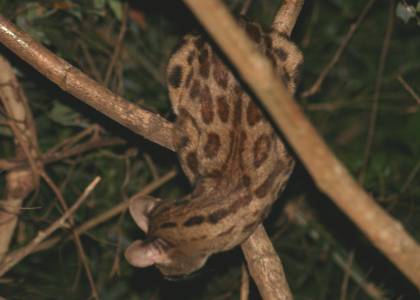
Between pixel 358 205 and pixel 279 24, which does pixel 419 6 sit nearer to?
pixel 279 24

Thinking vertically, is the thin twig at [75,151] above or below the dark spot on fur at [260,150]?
below

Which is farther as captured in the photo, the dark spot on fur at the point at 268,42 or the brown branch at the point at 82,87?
the dark spot on fur at the point at 268,42

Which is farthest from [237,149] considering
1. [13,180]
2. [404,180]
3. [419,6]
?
[404,180]

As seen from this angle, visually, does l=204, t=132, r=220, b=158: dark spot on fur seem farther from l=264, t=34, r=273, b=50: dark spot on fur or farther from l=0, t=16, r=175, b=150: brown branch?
l=264, t=34, r=273, b=50: dark spot on fur

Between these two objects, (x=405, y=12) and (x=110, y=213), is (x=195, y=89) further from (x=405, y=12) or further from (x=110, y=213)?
(x=110, y=213)

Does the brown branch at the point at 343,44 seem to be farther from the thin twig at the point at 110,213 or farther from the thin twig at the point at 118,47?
the thin twig at the point at 118,47

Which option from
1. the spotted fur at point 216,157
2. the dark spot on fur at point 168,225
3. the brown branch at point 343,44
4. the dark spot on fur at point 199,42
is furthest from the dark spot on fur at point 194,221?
the brown branch at point 343,44

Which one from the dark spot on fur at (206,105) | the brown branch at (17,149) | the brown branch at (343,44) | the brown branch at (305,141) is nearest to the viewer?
the brown branch at (305,141)
